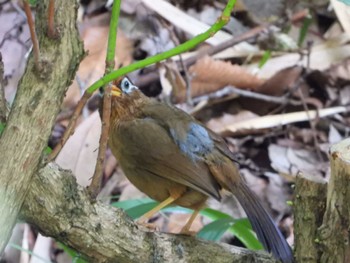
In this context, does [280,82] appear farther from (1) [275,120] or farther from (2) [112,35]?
(2) [112,35]

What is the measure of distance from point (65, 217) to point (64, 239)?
0.27 feet

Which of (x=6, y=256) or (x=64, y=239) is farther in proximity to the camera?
(x=6, y=256)

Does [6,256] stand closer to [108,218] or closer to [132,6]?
[108,218]

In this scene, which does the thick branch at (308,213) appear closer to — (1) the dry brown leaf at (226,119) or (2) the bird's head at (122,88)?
(2) the bird's head at (122,88)

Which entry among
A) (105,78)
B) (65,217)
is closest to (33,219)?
(65,217)

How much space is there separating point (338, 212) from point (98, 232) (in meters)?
0.69

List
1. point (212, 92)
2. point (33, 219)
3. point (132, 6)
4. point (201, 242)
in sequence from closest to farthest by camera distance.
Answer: point (33, 219) → point (201, 242) → point (212, 92) → point (132, 6)

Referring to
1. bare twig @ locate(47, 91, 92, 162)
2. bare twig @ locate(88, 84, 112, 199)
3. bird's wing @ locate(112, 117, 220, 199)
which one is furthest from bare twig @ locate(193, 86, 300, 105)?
bare twig @ locate(47, 91, 92, 162)

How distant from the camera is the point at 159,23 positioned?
5.20 metres

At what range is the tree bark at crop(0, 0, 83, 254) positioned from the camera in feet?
5.90

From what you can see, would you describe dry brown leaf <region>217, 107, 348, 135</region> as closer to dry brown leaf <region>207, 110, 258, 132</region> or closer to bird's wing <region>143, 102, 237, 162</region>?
dry brown leaf <region>207, 110, 258, 132</region>

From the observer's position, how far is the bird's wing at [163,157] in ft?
8.47

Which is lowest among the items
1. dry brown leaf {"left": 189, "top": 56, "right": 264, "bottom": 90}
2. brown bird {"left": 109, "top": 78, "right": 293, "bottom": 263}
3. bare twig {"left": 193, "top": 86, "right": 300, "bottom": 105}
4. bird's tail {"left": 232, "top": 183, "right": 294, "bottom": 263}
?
bird's tail {"left": 232, "top": 183, "right": 294, "bottom": 263}

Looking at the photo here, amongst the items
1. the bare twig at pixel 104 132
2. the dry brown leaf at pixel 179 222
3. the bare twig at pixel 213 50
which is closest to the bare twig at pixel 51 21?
the bare twig at pixel 104 132
